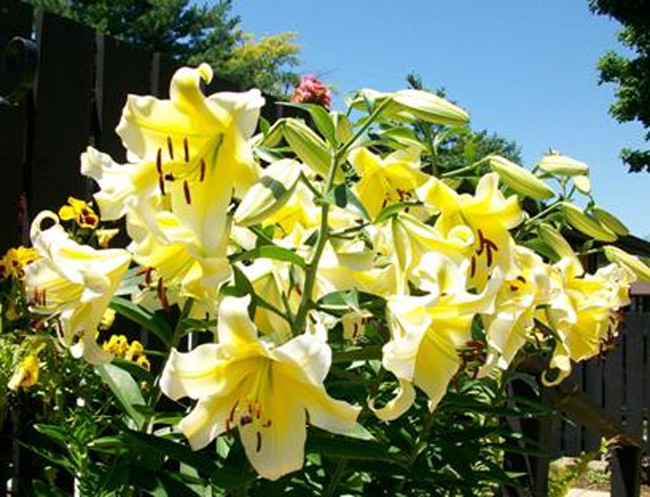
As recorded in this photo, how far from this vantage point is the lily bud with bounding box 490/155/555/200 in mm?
1017

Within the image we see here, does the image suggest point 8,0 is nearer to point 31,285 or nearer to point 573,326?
point 31,285

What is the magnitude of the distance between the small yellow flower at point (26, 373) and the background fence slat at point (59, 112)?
0.94m

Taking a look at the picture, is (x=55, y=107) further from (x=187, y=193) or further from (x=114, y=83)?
(x=187, y=193)

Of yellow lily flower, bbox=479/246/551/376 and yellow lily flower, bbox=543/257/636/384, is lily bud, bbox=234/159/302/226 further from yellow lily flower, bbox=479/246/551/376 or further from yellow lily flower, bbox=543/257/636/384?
yellow lily flower, bbox=543/257/636/384

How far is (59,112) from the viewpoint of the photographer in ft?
7.89

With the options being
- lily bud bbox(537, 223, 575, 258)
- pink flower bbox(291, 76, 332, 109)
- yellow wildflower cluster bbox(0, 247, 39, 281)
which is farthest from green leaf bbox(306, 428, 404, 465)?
pink flower bbox(291, 76, 332, 109)

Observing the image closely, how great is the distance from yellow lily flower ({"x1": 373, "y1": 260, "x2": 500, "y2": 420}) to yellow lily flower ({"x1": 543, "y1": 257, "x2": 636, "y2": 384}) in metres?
0.23

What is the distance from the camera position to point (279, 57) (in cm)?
3050

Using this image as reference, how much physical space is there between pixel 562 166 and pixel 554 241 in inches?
3.8

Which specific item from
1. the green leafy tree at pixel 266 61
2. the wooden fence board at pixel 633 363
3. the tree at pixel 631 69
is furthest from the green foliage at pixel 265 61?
the wooden fence board at pixel 633 363

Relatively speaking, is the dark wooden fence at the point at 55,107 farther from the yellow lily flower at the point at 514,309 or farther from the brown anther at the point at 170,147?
the yellow lily flower at the point at 514,309

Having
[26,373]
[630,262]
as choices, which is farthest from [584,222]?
[26,373]

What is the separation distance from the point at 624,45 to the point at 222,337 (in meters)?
18.4

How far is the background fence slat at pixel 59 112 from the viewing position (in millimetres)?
2342
